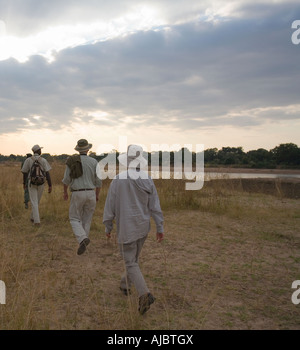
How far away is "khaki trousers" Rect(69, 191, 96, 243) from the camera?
5652 millimetres

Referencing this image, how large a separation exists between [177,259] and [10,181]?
831 centimetres

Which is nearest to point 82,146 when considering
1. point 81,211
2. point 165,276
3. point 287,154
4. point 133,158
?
point 81,211

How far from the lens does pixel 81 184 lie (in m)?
5.68

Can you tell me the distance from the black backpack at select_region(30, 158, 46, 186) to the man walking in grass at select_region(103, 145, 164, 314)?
3831mm

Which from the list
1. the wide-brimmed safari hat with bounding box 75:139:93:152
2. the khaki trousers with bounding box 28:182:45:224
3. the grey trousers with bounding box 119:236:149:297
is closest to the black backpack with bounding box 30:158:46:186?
the khaki trousers with bounding box 28:182:45:224

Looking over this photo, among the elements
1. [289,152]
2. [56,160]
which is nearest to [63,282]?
[56,160]

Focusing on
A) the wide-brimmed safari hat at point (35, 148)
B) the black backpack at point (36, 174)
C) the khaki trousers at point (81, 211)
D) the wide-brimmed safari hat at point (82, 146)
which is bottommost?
the khaki trousers at point (81, 211)

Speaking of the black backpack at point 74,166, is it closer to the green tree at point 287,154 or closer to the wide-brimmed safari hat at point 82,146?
the wide-brimmed safari hat at point 82,146

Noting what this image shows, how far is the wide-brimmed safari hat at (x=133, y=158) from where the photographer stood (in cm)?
399

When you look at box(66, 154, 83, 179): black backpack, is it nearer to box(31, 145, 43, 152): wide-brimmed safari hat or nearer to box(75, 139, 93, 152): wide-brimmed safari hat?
box(75, 139, 93, 152): wide-brimmed safari hat

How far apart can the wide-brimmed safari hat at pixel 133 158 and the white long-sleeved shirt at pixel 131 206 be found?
0.49ft

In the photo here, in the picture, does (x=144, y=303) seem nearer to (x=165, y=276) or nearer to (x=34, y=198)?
(x=165, y=276)

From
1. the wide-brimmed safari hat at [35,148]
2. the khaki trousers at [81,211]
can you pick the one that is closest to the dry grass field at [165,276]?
the khaki trousers at [81,211]
